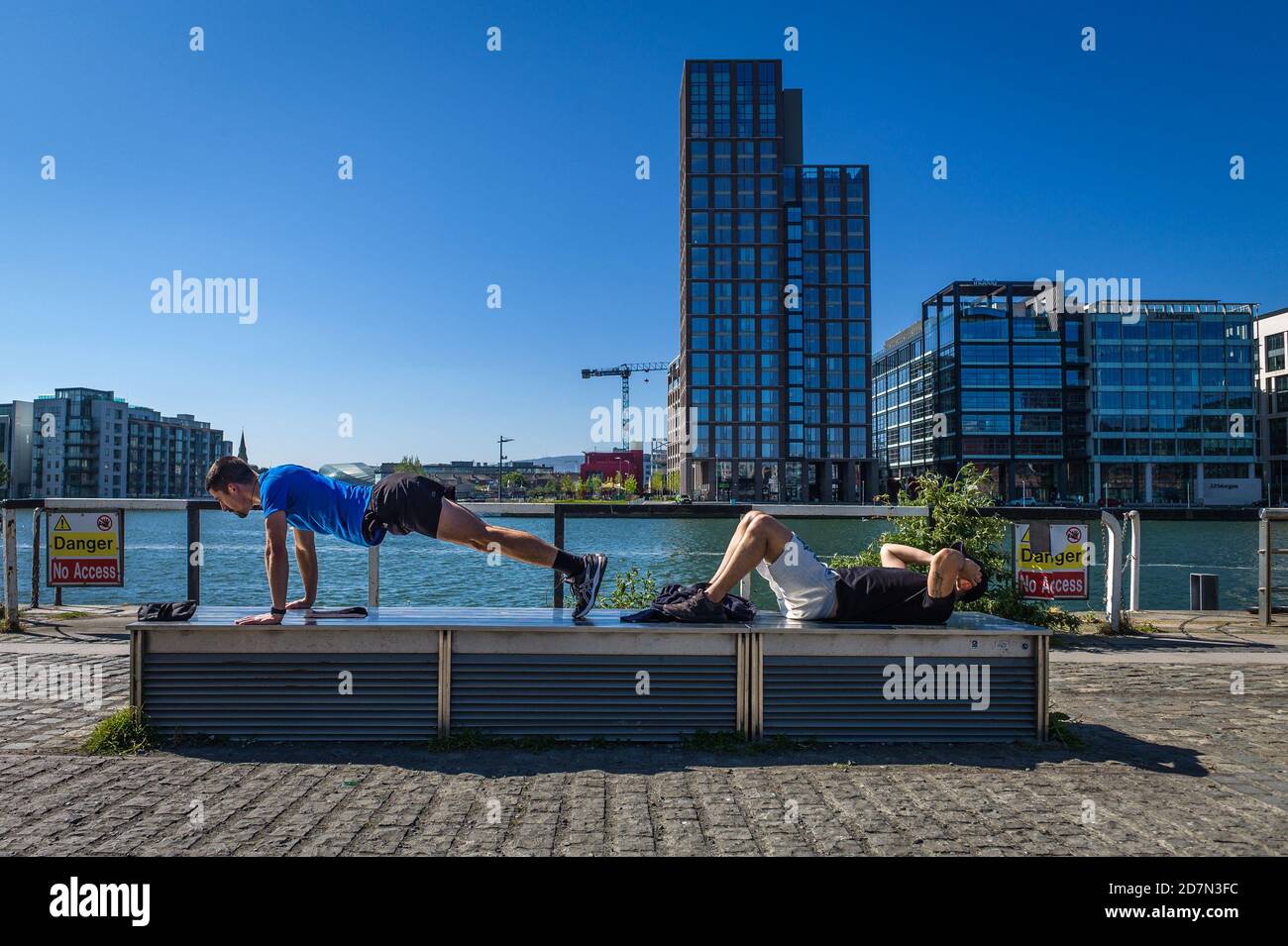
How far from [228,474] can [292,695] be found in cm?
167

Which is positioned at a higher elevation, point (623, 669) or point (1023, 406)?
point (1023, 406)

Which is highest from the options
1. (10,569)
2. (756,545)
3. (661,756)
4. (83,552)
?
(756,545)

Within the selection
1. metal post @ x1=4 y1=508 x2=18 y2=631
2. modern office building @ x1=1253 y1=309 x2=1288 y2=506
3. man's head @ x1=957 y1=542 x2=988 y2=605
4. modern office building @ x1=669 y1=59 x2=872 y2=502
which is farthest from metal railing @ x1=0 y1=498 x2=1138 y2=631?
modern office building @ x1=1253 y1=309 x2=1288 y2=506

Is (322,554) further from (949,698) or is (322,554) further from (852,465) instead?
(852,465)

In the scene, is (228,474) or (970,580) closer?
(970,580)

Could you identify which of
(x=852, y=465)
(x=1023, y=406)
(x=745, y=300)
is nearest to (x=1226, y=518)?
(x=1023, y=406)

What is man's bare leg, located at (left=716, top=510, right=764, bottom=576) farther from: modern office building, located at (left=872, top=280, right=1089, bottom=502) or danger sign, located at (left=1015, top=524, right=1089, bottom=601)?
modern office building, located at (left=872, top=280, right=1089, bottom=502)

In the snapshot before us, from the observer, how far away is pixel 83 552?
10.8 meters

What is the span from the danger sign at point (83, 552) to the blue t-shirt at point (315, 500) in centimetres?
663

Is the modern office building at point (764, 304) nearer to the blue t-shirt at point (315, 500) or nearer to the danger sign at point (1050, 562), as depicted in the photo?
the danger sign at point (1050, 562)

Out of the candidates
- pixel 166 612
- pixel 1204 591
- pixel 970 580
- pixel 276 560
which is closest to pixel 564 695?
pixel 276 560

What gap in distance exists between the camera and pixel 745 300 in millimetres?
114562

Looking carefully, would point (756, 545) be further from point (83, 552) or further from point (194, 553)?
point (83, 552)
